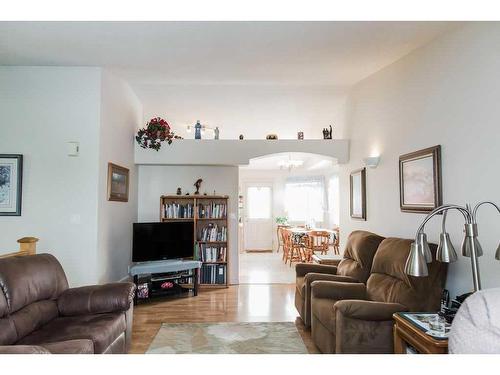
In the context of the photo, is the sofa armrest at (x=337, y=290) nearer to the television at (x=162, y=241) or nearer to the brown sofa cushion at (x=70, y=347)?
the brown sofa cushion at (x=70, y=347)

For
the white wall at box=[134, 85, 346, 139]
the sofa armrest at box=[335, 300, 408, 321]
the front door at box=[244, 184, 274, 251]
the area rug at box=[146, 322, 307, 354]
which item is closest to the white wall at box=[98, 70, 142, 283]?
the white wall at box=[134, 85, 346, 139]

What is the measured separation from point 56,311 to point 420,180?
325 cm

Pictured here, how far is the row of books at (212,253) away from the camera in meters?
5.19

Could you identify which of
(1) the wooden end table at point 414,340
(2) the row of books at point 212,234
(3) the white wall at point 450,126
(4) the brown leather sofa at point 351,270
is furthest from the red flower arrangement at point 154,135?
(1) the wooden end table at point 414,340

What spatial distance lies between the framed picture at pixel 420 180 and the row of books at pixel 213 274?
2.91m

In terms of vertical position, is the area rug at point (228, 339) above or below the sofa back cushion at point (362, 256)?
below

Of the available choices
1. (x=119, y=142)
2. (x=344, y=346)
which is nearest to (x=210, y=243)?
(x=119, y=142)

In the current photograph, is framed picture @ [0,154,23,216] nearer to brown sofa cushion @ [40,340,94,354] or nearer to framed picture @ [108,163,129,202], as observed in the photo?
framed picture @ [108,163,129,202]

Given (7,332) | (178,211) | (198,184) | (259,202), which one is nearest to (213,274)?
(178,211)

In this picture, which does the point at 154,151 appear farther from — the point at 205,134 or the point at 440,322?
the point at 440,322

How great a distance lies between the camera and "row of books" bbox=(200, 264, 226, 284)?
5172 millimetres

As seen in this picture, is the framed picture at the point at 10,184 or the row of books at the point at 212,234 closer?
the framed picture at the point at 10,184

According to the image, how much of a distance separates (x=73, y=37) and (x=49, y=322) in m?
2.41

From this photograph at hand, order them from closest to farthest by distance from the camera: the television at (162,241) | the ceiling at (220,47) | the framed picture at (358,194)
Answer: the ceiling at (220,47)
the framed picture at (358,194)
the television at (162,241)
